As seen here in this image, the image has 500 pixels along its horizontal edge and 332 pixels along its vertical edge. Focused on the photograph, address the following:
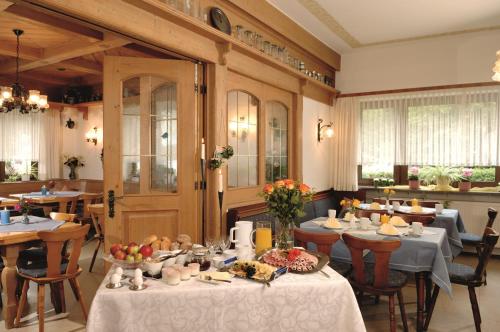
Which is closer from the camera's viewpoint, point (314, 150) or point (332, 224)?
point (332, 224)

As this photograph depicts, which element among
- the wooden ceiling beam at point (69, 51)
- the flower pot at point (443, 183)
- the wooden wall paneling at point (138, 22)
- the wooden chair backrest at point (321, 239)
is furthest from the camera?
the flower pot at point (443, 183)

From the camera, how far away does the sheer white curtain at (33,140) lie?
25.3ft

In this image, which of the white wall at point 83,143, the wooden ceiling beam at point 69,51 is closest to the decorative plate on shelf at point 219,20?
the wooden ceiling beam at point 69,51

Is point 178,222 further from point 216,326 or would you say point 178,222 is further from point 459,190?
point 459,190

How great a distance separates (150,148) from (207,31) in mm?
1204

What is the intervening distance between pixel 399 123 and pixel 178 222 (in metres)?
4.25

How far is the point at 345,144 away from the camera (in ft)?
21.6

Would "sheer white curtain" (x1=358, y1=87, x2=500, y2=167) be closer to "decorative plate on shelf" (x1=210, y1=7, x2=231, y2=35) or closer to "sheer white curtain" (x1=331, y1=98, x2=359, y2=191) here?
"sheer white curtain" (x1=331, y1=98, x2=359, y2=191)

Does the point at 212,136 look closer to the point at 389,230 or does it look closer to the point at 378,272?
the point at 389,230

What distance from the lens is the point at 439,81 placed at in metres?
5.96

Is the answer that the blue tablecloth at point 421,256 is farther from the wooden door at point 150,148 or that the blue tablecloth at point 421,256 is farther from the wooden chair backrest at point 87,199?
the wooden chair backrest at point 87,199

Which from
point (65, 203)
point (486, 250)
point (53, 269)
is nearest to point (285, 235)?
point (486, 250)

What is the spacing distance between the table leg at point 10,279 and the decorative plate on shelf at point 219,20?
2.69 metres

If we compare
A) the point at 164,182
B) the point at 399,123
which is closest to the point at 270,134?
the point at 164,182
